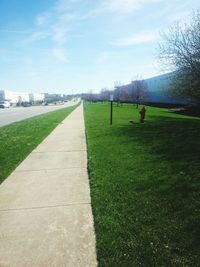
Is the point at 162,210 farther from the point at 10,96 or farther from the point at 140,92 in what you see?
the point at 10,96

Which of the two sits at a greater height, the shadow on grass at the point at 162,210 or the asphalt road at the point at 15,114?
the shadow on grass at the point at 162,210

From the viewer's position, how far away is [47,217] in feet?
14.3

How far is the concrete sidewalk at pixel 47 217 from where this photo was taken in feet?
10.9

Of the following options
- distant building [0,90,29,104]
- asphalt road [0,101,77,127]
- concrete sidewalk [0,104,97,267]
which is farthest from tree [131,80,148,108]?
distant building [0,90,29,104]

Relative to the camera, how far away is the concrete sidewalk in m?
3.31

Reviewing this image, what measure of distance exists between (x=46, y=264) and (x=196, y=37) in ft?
65.9

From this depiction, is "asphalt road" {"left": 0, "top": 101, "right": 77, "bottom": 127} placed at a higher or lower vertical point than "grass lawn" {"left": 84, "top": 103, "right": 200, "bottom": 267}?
lower

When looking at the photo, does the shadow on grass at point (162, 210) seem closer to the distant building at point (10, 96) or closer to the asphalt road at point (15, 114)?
the asphalt road at point (15, 114)

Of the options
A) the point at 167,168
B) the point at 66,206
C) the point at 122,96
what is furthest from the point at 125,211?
the point at 122,96

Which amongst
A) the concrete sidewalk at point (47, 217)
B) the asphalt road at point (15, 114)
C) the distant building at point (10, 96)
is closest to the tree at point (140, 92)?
the asphalt road at point (15, 114)

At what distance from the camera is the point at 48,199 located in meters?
5.12

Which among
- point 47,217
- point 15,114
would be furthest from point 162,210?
point 15,114

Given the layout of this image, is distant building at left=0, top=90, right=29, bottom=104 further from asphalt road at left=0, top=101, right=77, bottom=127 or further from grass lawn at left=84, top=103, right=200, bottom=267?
grass lawn at left=84, top=103, right=200, bottom=267

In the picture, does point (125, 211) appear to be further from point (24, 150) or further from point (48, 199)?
point (24, 150)
